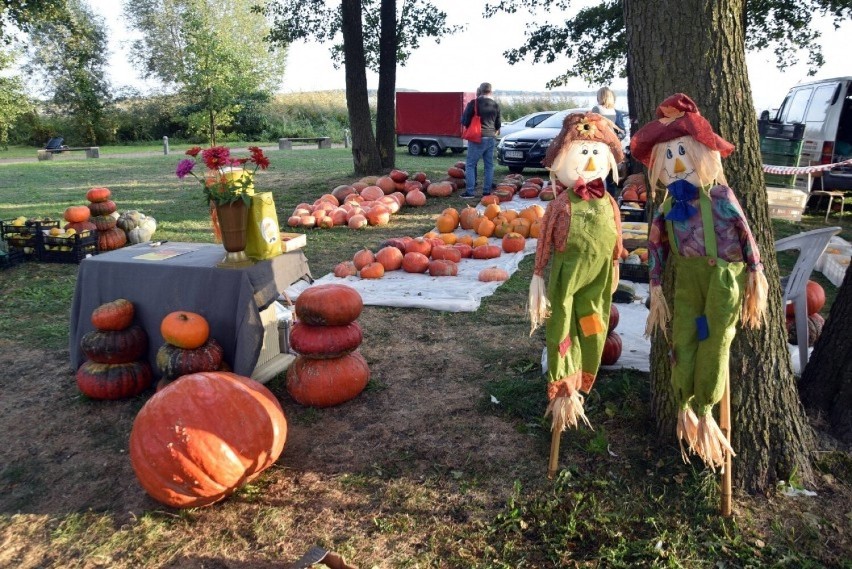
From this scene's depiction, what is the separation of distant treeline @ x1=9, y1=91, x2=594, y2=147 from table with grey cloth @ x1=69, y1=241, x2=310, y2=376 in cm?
3189

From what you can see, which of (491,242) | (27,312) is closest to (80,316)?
(27,312)

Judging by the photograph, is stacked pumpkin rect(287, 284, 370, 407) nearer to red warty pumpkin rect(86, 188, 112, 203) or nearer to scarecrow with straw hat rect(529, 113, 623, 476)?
scarecrow with straw hat rect(529, 113, 623, 476)

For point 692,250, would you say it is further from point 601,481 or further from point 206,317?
point 206,317

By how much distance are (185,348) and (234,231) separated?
790 millimetres

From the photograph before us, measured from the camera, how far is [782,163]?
1094 centimetres

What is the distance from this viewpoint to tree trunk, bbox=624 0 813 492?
2.87 metres

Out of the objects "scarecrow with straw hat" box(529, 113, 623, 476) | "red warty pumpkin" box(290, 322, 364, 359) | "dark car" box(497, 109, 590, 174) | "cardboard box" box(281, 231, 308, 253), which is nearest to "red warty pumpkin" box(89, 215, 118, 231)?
"cardboard box" box(281, 231, 308, 253)

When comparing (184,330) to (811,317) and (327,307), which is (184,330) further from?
(811,317)

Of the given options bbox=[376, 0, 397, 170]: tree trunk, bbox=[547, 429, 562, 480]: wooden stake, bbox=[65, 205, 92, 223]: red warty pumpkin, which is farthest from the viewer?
bbox=[376, 0, 397, 170]: tree trunk

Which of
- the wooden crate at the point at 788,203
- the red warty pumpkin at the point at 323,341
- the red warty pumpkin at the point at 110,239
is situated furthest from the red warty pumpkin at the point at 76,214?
the wooden crate at the point at 788,203

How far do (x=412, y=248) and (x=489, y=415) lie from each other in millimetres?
3818

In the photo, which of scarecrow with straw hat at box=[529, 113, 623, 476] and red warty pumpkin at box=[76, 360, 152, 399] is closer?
scarecrow with straw hat at box=[529, 113, 623, 476]

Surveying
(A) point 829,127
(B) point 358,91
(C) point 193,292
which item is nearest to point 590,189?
(C) point 193,292

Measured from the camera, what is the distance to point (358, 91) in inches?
539
